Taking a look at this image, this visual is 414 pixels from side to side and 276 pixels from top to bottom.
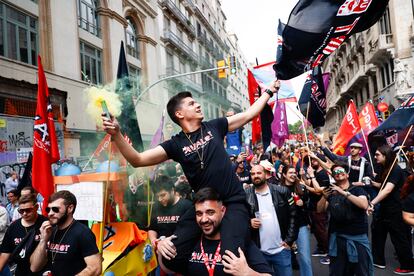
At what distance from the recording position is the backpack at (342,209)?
4438 mm

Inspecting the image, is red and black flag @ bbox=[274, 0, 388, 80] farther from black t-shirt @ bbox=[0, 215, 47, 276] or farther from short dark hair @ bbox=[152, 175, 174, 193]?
black t-shirt @ bbox=[0, 215, 47, 276]

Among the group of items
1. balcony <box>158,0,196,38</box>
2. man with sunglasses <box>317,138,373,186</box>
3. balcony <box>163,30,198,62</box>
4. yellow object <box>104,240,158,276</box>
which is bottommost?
yellow object <box>104,240,158,276</box>

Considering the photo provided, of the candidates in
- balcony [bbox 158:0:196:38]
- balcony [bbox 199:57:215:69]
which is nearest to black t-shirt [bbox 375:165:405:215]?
balcony [bbox 158:0:196:38]

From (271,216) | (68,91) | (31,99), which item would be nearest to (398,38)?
(68,91)

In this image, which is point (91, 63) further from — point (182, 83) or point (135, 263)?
point (135, 263)

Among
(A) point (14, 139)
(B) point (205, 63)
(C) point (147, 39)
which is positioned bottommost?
(A) point (14, 139)

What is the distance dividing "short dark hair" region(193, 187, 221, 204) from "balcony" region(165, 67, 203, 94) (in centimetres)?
2633

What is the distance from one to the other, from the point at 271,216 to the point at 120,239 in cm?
184

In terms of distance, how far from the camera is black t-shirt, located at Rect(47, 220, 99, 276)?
319 centimetres

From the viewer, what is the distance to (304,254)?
16.2ft

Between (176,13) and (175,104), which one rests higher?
(176,13)

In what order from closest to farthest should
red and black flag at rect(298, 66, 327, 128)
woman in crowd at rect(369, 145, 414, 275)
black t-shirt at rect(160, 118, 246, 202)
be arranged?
1. black t-shirt at rect(160, 118, 246, 202)
2. woman in crowd at rect(369, 145, 414, 275)
3. red and black flag at rect(298, 66, 327, 128)

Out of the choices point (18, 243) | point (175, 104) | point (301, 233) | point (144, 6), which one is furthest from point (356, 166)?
point (144, 6)

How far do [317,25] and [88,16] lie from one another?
17973 mm
